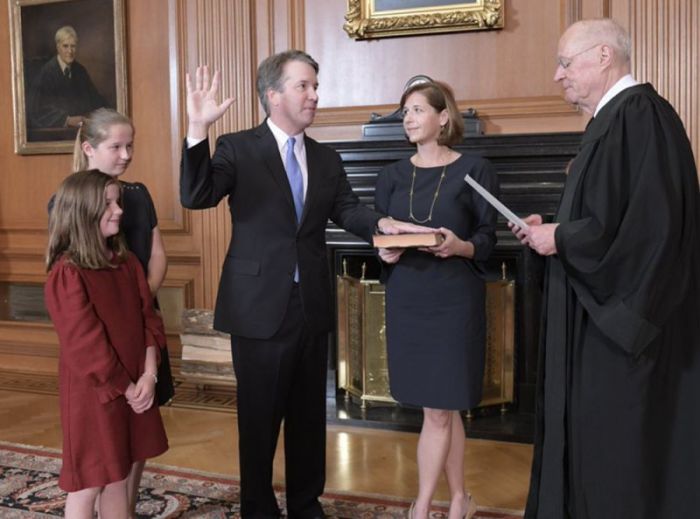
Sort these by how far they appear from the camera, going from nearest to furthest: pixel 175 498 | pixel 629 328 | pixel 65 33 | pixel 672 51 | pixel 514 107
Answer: pixel 629 328
pixel 175 498
pixel 672 51
pixel 514 107
pixel 65 33

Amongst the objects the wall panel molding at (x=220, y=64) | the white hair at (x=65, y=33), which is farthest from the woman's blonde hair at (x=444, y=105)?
the white hair at (x=65, y=33)

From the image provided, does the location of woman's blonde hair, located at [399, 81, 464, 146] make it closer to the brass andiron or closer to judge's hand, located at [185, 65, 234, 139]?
judge's hand, located at [185, 65, 234, 139]

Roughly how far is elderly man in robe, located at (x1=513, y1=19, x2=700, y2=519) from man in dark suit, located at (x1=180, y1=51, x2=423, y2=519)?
29.4 inches

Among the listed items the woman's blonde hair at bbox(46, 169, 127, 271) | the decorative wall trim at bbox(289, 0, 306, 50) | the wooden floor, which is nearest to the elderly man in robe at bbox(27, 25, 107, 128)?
the decorative wall trim at bbox(289, 0, 306, 50)

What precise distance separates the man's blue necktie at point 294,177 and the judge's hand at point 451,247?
53 centimetres

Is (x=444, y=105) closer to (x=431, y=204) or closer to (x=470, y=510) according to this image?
(x=431, y=204)

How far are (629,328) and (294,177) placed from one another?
56.9 inches

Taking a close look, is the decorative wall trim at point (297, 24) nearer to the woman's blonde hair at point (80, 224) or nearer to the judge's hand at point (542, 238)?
the woman's blonde hair at point (80, 224)

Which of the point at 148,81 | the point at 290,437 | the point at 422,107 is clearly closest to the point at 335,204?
the point at 422,107

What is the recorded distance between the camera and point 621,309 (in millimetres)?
2369

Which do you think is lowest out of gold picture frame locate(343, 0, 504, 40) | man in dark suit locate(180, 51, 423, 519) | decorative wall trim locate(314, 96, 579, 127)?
man in dark suit locate(180, 51, 423, 519)

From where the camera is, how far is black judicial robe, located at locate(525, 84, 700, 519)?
236 centimetres

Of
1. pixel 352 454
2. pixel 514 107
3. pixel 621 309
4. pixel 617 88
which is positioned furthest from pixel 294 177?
pixel 514 107

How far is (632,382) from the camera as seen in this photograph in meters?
2.42
